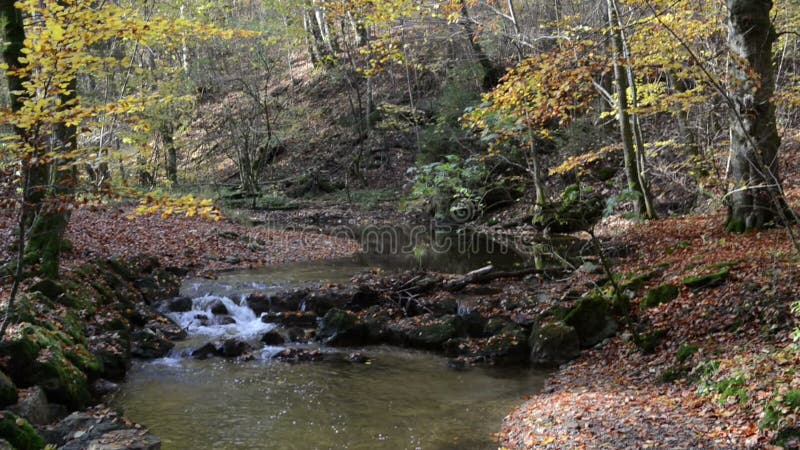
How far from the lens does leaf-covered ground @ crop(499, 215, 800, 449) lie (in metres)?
5.63

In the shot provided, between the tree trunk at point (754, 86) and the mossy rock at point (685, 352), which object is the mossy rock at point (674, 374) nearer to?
the mossy rock at point (685, 352)

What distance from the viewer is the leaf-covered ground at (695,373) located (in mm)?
5633

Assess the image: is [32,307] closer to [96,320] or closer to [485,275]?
[96,320]

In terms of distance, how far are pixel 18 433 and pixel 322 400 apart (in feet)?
12.2

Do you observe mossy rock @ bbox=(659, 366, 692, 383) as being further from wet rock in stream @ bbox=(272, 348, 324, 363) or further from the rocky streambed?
wet rock in stream @ bbox=(272, 348, 324, 363)

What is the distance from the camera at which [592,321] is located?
391 inches

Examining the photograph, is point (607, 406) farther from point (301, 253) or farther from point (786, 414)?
point (301, 253)

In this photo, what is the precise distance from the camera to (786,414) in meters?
5.13

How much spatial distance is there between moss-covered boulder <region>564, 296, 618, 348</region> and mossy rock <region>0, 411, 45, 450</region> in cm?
771

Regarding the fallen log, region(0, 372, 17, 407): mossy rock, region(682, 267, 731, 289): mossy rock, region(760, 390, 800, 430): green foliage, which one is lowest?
the fallen log

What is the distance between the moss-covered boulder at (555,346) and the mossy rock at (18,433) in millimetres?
7020

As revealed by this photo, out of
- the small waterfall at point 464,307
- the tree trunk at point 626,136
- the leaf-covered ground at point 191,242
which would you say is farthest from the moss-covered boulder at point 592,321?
the leaf-covered ground at point 191,242

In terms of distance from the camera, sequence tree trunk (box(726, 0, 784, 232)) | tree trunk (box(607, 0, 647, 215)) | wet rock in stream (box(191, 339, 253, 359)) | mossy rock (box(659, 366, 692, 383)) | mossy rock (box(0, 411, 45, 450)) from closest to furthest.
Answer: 1. mossy rock (box(0, 411, 45, 450))
2. mossy rock (box(659, 366, 692, 383))
3. tree trunk (box(726, 0, 784, 232))
4. wet rock in stream (box(191, 339, 253, 359))
5. tree trunk (box(607, 0, 647, 215))

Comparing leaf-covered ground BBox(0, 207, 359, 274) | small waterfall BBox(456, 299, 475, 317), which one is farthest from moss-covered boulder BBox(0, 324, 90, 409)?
small waterfall BBox(456, 299, 475, 317)
